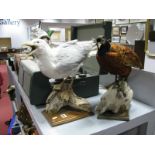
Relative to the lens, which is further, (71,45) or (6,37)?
(6,37)

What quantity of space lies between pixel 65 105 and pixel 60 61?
0.80ft

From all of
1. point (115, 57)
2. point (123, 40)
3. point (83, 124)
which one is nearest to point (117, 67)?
point (115, 57)

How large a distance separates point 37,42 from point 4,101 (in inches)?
109

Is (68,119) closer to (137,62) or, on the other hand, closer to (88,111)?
(88,111)

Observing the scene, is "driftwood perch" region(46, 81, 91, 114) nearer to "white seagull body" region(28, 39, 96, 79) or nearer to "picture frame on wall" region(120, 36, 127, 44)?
"white seagull body" region(28, 39, 96, 79)

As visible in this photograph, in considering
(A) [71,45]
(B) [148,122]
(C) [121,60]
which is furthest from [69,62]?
(B) [148,122]

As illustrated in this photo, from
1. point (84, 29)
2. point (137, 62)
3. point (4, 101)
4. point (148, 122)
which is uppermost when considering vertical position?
point (84, 29)

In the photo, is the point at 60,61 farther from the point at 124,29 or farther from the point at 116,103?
the point at 124,29

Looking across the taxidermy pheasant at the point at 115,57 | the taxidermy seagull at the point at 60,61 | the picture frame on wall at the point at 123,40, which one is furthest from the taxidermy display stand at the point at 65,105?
the picture frame on wall at the point at 123,40

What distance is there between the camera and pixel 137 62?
0.81 meters

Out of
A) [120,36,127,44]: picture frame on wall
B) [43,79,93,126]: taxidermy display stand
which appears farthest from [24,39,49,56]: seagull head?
[120,36,127,44]: picture frame on wall

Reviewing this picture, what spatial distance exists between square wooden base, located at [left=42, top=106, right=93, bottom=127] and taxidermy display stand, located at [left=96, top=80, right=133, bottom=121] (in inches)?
3.0

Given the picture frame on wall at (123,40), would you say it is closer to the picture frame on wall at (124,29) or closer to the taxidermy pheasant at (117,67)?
the picture frame on wall at (124,29)
